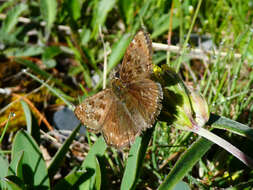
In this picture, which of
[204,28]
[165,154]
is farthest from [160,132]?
[204,28]

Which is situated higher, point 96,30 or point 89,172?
point 96,30

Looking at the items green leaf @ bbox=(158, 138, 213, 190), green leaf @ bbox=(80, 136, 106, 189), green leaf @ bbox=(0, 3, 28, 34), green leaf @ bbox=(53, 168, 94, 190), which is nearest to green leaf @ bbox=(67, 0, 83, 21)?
green leaf @ bbox=(0, 3, 28, 34)

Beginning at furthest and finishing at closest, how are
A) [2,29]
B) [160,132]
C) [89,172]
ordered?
[2,29], [160,132], [89,172]

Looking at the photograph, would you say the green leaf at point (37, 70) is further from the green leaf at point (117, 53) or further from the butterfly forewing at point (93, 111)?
the butterfly forewing at point (93, 111)

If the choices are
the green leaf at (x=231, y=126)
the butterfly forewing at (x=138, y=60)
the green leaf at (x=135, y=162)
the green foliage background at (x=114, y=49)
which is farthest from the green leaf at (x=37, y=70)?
the green leaf at (x=231, y=126)

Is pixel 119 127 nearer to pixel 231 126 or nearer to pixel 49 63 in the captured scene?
pixel 231 126

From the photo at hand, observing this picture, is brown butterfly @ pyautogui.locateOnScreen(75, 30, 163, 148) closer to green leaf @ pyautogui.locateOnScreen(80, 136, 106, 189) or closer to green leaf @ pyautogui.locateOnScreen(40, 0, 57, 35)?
green leaf @ pyautogui.locateOnScreen(80, 136, 106, 189)

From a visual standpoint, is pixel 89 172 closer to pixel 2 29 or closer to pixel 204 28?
pixel 204 28

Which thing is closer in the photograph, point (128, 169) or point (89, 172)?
point (128, 169)
